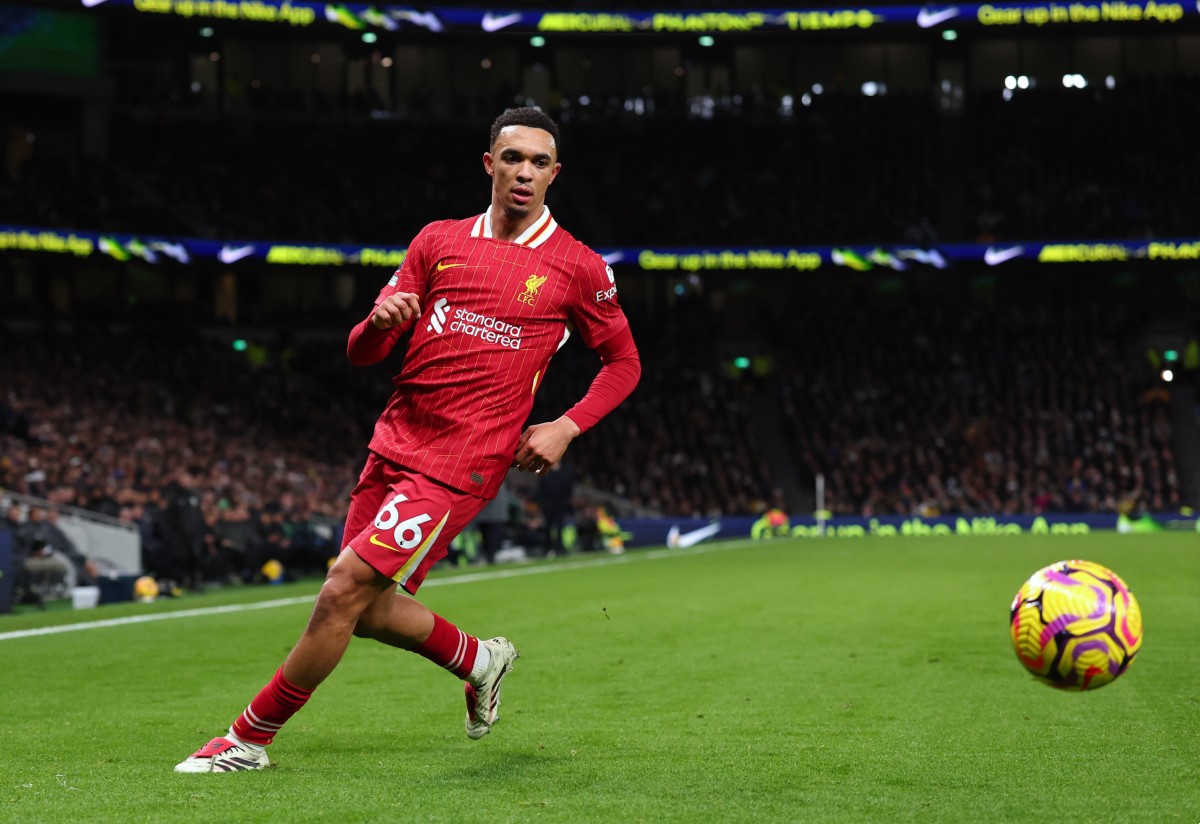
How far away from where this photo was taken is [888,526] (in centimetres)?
3656

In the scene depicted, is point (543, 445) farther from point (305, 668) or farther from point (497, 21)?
point (497, 21)

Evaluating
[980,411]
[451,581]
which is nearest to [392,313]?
[451,581]

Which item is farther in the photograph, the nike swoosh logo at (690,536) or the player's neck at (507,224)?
the nike swoosh logo at (690,536)

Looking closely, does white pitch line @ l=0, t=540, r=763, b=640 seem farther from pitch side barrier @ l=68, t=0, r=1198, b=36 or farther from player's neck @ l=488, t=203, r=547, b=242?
pitch side barrier @ l=68, t=0, r=1198, b=36

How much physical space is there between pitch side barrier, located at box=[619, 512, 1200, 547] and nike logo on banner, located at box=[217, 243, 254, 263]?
12.5 meters

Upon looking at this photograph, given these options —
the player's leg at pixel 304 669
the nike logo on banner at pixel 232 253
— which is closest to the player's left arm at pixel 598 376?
the player's leg at pixel 304 669

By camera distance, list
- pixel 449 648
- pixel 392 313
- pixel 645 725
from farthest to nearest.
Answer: pixel 645 725 < pixel 449 648 < pixel 392 313

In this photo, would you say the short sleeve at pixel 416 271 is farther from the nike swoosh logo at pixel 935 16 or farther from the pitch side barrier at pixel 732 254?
the nike swoosh logo at pixel 935 16

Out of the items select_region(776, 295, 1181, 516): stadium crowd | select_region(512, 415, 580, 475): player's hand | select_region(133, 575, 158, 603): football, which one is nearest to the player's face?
select_region(512, 415, 580, 475): player's hand

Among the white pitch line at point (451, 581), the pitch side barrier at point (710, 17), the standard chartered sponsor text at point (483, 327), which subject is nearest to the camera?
the standard chartered sponsor text at point (483, 327)

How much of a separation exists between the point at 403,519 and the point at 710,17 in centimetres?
3805

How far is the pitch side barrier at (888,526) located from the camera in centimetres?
3447

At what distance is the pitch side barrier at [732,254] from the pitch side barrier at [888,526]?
26.1 ft

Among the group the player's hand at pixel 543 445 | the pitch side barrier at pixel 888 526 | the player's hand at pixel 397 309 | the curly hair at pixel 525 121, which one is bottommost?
the pitch side barrier at pixel 888 526
